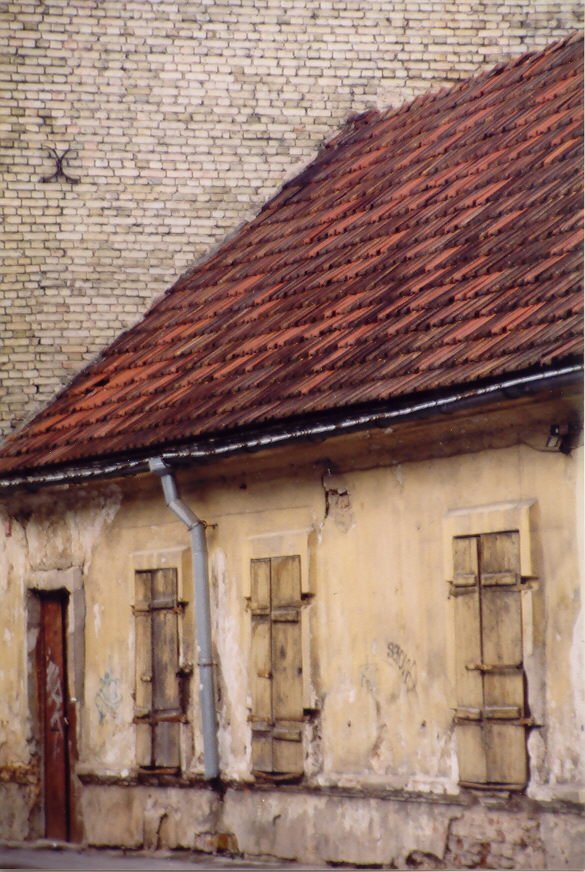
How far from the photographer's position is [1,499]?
623 inches

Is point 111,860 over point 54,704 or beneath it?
beneath

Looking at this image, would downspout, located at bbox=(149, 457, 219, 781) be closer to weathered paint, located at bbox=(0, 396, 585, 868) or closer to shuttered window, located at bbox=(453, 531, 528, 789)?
weathered paint, located at bbox=(0, 396, 585, 868)

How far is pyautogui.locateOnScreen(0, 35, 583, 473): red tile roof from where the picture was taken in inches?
462

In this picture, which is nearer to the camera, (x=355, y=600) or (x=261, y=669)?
(x=355, y=600)

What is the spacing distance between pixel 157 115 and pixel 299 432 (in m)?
5.50

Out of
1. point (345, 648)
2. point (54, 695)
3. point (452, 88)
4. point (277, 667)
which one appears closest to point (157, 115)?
point (452, 88)

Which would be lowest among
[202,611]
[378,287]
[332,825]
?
[332,825]

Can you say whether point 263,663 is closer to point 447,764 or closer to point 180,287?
point 447,764

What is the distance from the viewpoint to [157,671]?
14289 mm

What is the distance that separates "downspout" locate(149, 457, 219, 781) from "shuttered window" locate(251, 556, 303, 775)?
45cm

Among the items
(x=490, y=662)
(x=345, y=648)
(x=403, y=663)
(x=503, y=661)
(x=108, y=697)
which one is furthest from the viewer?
(x=108, y=697)

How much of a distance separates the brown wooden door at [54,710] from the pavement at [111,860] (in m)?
0.31

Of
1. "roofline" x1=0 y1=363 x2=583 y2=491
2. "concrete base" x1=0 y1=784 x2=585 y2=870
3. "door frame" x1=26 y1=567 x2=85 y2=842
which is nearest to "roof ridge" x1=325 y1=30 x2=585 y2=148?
"roofline" x1=0 y1=363 x2=583 y2=491

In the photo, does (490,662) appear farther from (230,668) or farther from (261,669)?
(230,668)
